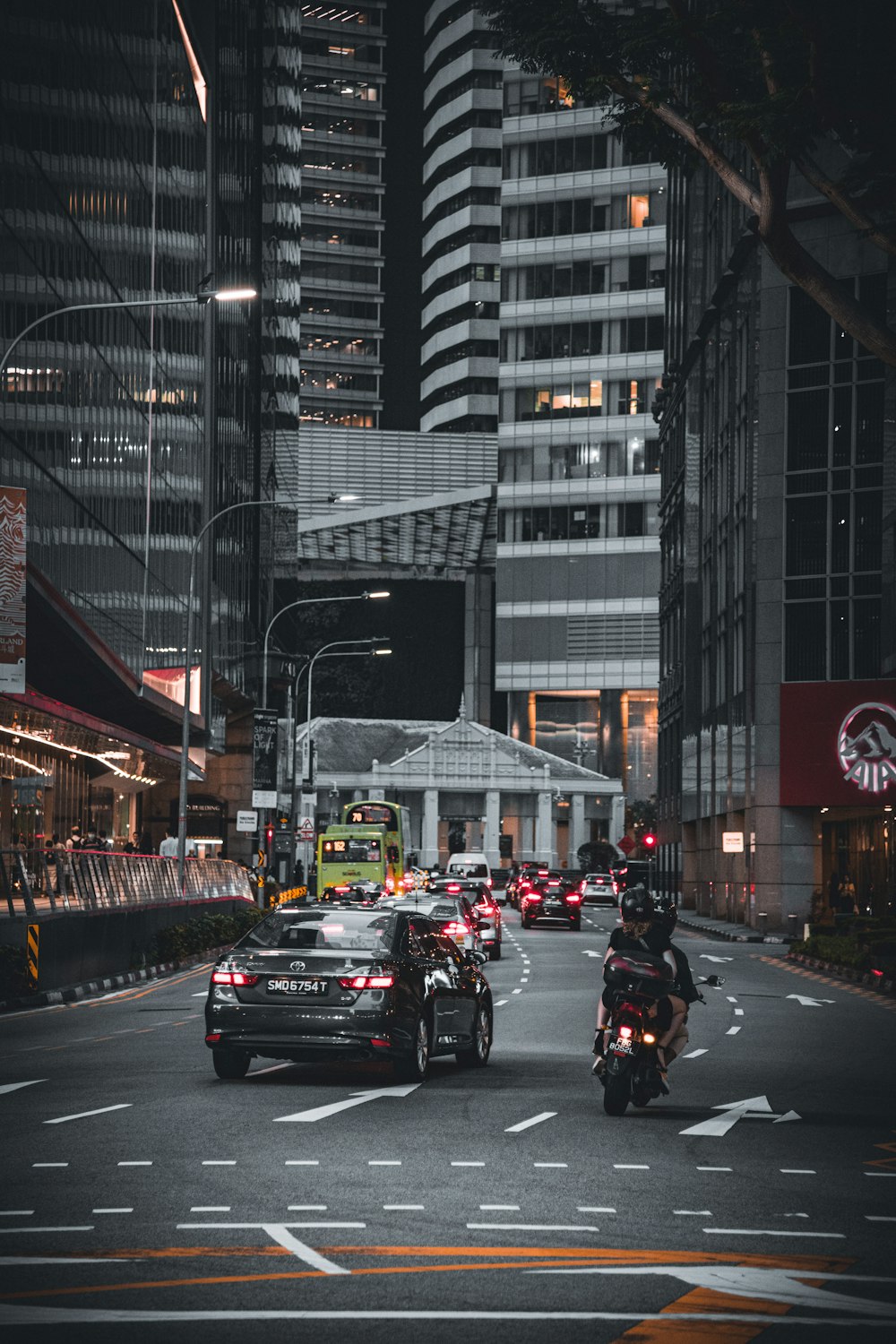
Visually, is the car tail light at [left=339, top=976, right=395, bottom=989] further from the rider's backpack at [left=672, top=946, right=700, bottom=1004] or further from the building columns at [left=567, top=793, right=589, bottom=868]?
the building columns at [left=567, top=793, right=589, bottom=868]

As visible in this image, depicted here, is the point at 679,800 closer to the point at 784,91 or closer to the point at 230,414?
the point at 230,414

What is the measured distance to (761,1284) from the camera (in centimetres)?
765

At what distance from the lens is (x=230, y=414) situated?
240 ft

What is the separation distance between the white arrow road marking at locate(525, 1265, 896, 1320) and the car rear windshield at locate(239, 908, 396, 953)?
7594 millimetres

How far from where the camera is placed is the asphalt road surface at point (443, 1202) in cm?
704

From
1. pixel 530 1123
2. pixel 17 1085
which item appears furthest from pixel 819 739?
pixel 530 1123

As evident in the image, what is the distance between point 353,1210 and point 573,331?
120 meters

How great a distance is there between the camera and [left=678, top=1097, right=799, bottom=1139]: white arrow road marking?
500 inches

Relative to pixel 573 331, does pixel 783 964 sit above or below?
below

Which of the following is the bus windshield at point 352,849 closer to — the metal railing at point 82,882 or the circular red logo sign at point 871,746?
the metal railing at point 82,882

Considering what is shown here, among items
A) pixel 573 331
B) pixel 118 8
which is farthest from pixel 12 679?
pixel 573 331

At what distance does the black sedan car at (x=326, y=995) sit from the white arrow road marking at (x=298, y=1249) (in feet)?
19.9

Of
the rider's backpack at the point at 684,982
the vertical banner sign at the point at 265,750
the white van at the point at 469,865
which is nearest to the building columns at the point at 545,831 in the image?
the white van at the point at 469,865

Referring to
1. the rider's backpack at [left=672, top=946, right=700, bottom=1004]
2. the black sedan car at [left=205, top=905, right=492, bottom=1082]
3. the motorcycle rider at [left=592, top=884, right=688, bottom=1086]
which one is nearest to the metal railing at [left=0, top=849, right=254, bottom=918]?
the black sedan car at [left=205, top=905, right=492, bottom=1082]
